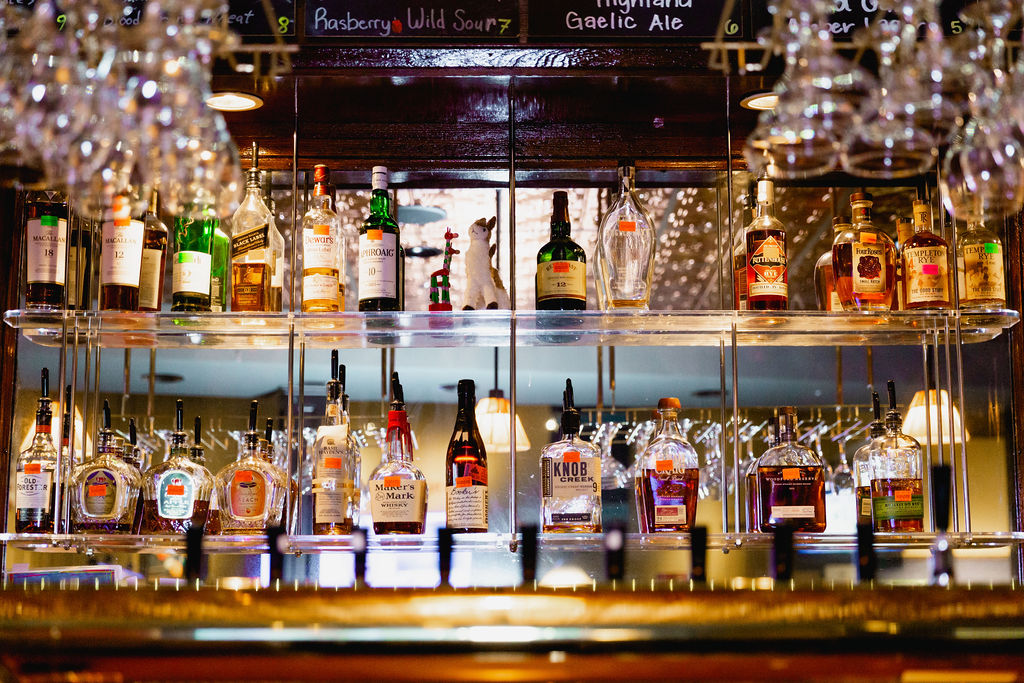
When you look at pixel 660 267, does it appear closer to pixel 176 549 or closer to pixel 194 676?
pixel 176 549

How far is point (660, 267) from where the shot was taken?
2859 mm

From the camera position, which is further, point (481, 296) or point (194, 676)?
point (481, 296)

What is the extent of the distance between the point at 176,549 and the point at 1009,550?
1.95 metres

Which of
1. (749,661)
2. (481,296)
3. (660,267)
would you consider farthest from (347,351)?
(749,661)

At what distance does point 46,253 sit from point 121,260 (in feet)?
0.58

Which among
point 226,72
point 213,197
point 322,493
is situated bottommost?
point 322,493

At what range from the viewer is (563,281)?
250 cm

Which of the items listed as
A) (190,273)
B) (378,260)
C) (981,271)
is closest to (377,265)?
(378,260)

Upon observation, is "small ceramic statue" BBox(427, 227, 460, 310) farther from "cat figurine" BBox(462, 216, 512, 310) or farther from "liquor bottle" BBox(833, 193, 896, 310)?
"liquor bottle" BBox(833, 193, 896, 310)

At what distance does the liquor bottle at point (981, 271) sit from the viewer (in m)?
2.45

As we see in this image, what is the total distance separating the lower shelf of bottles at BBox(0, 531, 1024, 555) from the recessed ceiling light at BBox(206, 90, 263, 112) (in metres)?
1.00

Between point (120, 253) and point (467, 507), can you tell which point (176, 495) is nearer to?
point (120, 253)

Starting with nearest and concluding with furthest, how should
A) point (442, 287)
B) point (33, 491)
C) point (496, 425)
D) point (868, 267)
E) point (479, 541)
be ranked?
point (479, 541) < point (33, 491) < point (868, 267) < point (442, 287) < point (496, 425)

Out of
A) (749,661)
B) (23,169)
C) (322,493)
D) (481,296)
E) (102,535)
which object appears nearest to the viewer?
(749,661)
